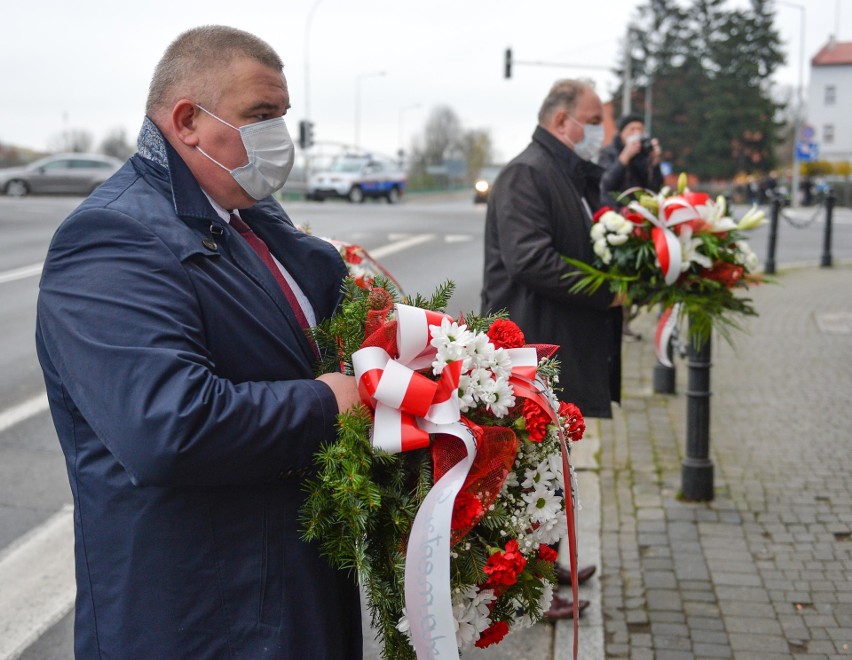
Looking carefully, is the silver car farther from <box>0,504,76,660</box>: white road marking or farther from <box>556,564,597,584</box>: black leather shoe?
<box>556,564,597,584</box>: black leather shoe

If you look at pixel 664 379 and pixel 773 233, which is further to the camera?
pixel 773 233

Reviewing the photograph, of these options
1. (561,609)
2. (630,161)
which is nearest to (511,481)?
(561,609)

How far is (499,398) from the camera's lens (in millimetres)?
2104

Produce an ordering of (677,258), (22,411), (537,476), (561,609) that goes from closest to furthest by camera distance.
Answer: (537,476)
(677,258)
(561,609)
(22,411)

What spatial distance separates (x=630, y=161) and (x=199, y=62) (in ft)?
22.2

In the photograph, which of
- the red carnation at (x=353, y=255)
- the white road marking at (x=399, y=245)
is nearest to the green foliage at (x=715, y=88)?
the white road marking at (x=399, y=245)

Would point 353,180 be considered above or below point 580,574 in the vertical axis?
above

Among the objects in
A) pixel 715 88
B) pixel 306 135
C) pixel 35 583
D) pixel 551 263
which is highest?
pixel 715 88

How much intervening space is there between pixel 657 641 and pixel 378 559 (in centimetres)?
234

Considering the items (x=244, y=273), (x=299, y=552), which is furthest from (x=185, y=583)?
(x=244, y=273)

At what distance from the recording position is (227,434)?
1834mm

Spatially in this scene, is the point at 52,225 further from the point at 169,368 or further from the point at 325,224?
the point at 169,368

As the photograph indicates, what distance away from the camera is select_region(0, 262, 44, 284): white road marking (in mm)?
13215

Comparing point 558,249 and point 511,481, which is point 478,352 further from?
point 558,249
